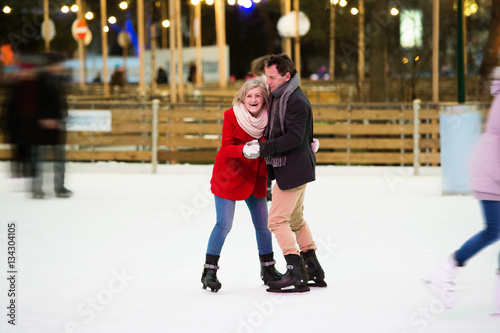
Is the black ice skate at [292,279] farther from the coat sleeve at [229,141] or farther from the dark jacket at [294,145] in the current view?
the coat sleeve at [229,141]

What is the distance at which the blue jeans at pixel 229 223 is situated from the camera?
583 cm

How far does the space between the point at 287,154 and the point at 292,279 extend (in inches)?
30.7

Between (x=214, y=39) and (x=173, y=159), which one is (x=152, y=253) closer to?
(x=173, y=159)

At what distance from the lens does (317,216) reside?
32.2ft

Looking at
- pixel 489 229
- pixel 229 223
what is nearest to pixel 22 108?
pixel 229 223

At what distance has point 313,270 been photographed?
19.5 ft

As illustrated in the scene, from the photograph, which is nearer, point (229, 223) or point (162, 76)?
point (229, 223)

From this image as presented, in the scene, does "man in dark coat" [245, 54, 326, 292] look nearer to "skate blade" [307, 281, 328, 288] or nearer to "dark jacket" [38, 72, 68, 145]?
"skate blade" [307, 281, 328, 288]

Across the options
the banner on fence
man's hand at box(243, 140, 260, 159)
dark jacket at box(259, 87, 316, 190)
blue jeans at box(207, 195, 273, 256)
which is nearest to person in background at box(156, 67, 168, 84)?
the banner on fence

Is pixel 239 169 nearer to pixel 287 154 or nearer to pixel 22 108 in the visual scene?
pixel 287 154

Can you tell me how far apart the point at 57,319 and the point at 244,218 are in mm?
4880

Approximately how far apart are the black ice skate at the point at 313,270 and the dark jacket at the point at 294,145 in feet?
1.88

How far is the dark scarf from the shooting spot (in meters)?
5.63

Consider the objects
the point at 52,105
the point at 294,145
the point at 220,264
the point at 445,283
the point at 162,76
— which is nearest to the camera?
the point at 445,283
